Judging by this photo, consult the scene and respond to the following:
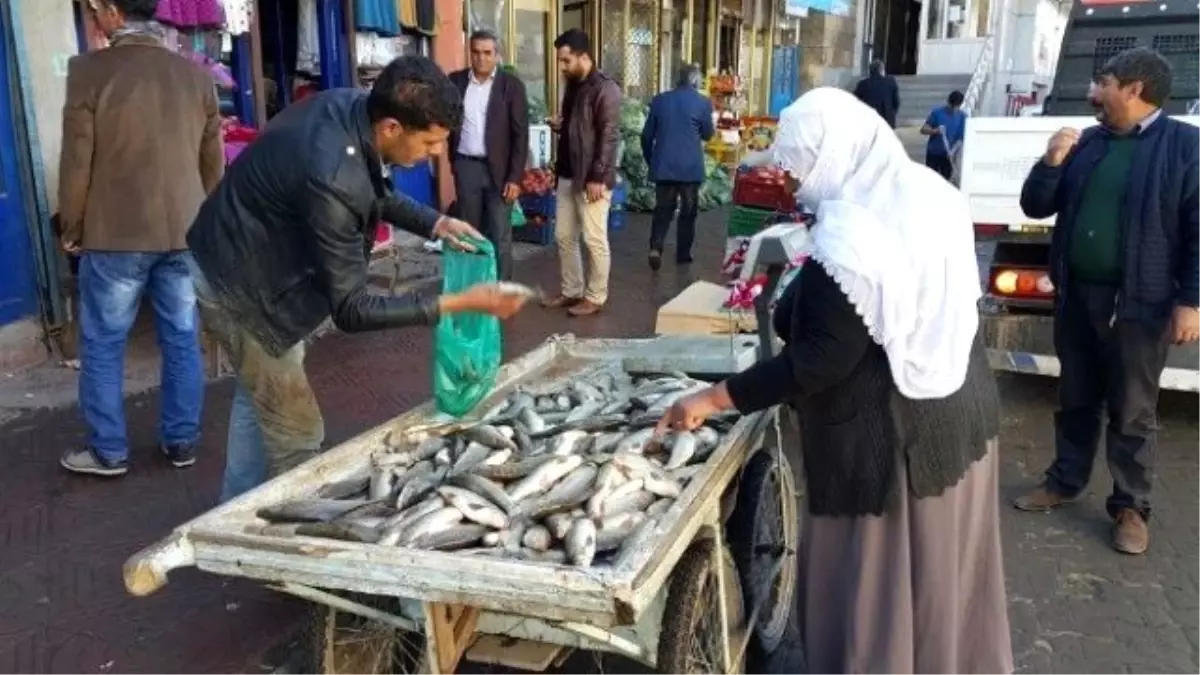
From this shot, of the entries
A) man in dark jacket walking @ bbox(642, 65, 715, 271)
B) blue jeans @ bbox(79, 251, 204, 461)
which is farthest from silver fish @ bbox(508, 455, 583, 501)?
man in dark jacket walking @ bbox(642, 65, 715, 271)

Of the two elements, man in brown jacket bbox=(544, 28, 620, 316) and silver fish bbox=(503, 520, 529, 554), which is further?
man in brown jacket bbox=(544, 28, 620, 316)

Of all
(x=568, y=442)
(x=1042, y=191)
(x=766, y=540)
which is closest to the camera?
(x=568, y=442)

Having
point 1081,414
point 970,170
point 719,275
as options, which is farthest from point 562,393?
point 719,275

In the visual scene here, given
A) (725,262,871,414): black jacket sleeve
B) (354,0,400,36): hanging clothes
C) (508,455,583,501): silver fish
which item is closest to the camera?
(725,262,871,414): black jacket sleeve

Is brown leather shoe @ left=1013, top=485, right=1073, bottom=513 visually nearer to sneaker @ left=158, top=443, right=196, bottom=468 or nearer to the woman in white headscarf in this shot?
the woman in white headscarf

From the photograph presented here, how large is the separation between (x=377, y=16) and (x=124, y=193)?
18.3 feet

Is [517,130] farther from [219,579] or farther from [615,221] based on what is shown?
[615,221]

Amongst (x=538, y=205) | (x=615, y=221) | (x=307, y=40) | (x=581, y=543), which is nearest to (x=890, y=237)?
(x=581, y=543)

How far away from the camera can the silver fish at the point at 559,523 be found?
8.70ft

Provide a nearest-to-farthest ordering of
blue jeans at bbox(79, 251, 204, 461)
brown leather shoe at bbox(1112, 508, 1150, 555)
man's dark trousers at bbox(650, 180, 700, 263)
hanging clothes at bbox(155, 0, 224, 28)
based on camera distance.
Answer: brown leather shoe at bbox(1112, 508, 1150, 555) → blue jeans at bbox(79, 251, 204, 461) → hanging clothes at bbox(155, 0, 224, 28) → man's dark trousers at bbox(650, 180, 700, 263)

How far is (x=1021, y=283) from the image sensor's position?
5.75m

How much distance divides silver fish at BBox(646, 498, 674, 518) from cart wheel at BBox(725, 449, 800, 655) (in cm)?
61

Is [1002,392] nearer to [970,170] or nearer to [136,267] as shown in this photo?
[970,170]

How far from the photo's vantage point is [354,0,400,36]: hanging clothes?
952 cm
